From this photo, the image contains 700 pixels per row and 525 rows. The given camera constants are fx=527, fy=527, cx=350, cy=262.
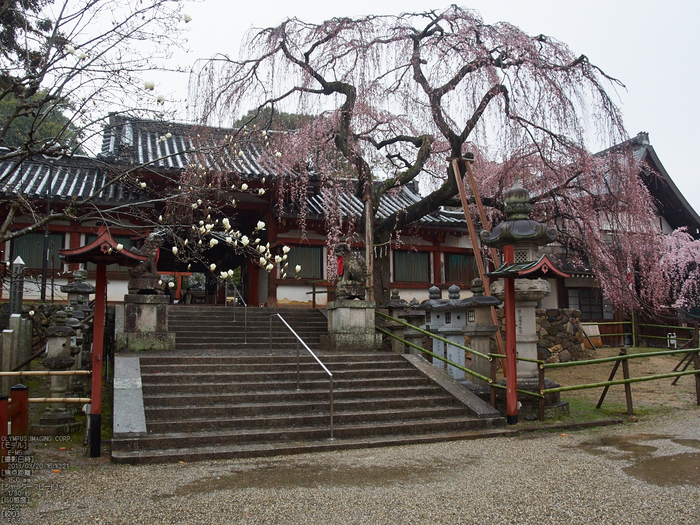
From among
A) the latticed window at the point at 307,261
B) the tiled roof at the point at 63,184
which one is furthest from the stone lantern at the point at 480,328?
the tiled roof at the point at 63,184

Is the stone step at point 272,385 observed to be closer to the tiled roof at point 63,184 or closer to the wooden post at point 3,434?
the wooden post at point 3,434

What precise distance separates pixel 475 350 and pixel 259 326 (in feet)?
19.3

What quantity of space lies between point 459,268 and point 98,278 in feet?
49.0

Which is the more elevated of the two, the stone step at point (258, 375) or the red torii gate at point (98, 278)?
the red torii gate at point (98, 278)

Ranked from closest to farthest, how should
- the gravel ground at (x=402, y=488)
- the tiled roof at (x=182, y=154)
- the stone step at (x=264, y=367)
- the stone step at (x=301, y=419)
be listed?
the gravel ground at (x=402, y=488), the stone step at (x=301, y=419), the stone step at (x=264, y=367), the tiled roof at (x=182, y=154)

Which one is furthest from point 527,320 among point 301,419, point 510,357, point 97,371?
point 97,371

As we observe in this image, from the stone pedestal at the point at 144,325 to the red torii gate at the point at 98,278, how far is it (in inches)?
126

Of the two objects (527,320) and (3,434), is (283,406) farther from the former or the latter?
(527,320)

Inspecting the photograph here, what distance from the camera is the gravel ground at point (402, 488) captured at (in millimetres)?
4418

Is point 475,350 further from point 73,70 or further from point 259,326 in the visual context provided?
point 73,70

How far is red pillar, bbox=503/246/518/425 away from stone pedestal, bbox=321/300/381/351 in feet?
11.4

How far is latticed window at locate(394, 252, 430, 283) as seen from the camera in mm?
18938

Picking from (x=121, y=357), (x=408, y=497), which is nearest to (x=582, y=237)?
(x=408, y=497)

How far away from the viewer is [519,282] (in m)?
9.23
